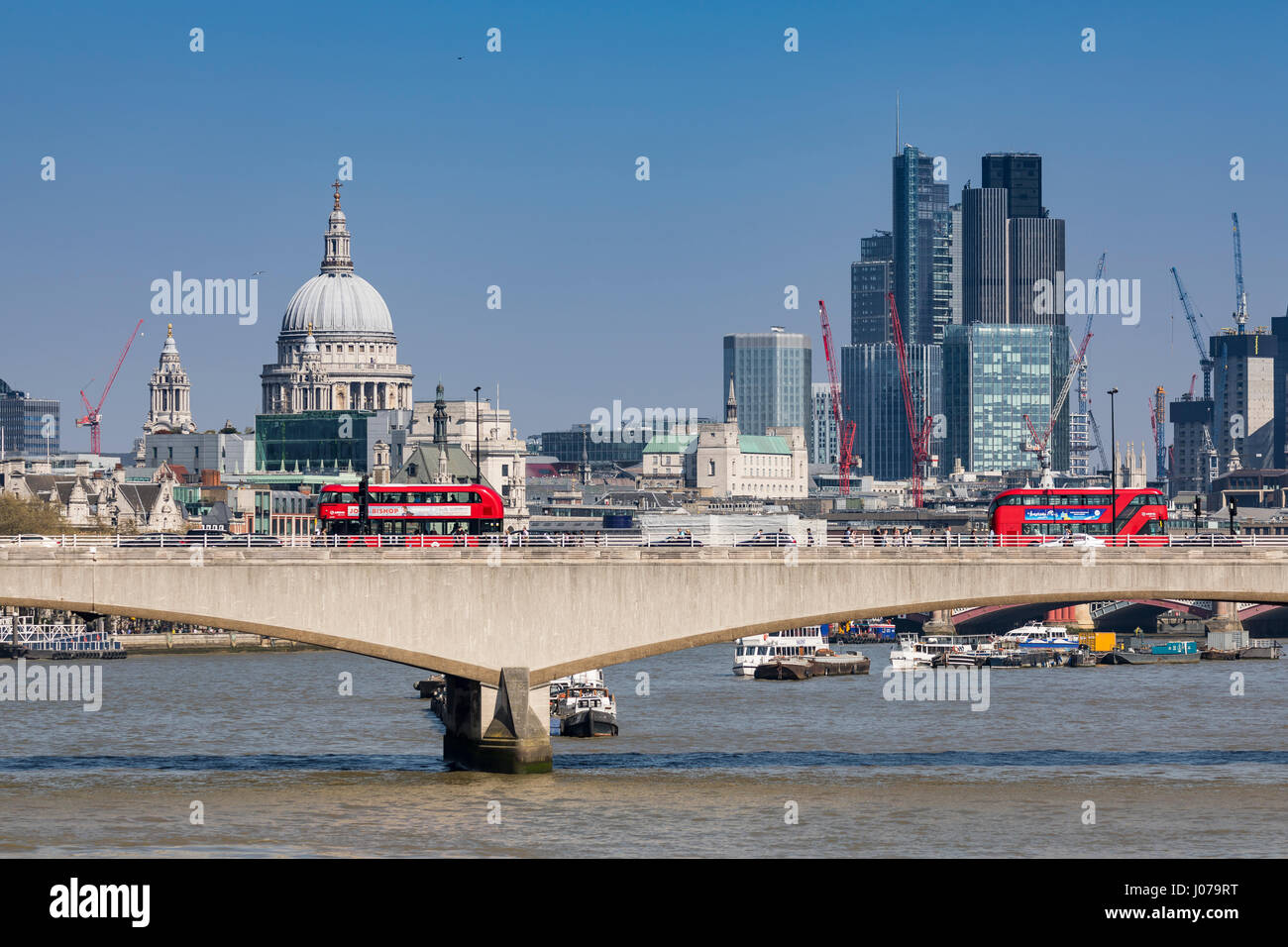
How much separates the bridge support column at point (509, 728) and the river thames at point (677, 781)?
0.97 meters

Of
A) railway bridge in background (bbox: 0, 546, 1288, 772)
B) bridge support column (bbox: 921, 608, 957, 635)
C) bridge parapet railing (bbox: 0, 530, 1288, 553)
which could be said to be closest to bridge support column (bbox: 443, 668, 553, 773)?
railway bridge in background (bbox: 0, 546, 1288, 772)

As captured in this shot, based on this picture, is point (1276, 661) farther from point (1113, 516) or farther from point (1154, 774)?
point (1154, 774)

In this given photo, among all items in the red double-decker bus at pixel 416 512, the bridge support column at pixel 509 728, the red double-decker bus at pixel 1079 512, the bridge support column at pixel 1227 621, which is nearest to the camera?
the bridge support column at pixel 509 728

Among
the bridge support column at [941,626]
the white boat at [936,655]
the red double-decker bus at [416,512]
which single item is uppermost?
the red double-decker bus at [416,512]

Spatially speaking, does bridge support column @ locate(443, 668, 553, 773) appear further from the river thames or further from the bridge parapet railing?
the bridge parapet railing

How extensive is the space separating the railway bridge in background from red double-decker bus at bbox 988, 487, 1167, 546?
17373mm

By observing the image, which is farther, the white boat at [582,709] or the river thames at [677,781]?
the white boat at [582,709]

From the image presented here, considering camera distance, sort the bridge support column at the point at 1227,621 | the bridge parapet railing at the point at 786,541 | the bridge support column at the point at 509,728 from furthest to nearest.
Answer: the bridge support column at the point at 1227,621
the bridge parapet railing at the point at 786,541
the bridge support column at the point at 509,728

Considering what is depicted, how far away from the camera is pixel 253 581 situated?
6038cm

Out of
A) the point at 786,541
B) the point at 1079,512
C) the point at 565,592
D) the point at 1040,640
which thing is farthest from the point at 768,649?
the point at 565,592

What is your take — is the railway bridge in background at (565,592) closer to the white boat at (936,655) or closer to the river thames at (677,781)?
the river thames at (677,781)

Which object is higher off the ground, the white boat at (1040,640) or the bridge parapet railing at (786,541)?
the bridge parapet railing at (786,541)

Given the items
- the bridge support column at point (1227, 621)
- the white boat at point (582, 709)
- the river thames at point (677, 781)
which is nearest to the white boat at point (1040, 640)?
the bridge support column at point (1227, 621)

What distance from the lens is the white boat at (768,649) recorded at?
120 m
